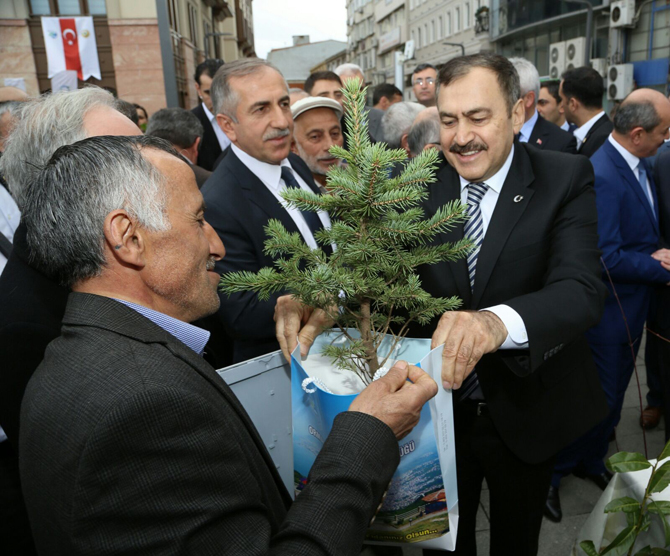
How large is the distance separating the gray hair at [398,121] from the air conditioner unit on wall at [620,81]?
683 inches

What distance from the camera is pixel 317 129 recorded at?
3.64 metres

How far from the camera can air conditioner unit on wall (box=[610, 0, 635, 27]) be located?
17.8 metres

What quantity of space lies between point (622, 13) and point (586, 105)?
1723cm

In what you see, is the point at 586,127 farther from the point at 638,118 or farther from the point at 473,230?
the point at 473,230

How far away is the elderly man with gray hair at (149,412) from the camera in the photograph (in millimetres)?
897

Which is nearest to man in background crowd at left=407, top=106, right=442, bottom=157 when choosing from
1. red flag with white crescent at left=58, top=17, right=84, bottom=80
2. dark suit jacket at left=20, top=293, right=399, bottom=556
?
dark suit jacket at left=20, top=293, right=399, bottom=556

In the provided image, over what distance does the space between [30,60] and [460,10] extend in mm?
30921

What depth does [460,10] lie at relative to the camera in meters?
36.7

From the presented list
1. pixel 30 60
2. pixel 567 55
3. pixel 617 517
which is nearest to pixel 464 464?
pixel 617 517

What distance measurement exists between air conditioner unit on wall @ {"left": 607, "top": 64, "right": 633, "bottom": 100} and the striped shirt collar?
2056 centimetres

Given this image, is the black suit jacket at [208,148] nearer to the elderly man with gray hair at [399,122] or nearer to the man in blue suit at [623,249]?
the elderly man with gray hair at [399,122]

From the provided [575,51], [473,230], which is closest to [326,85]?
[473,230]

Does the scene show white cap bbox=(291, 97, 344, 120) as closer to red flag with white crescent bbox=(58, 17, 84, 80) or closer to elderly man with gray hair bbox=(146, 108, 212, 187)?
elderly man with gray hair bbox=(146, 108, 212, 187)

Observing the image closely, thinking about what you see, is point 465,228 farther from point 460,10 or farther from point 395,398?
point 460,10
